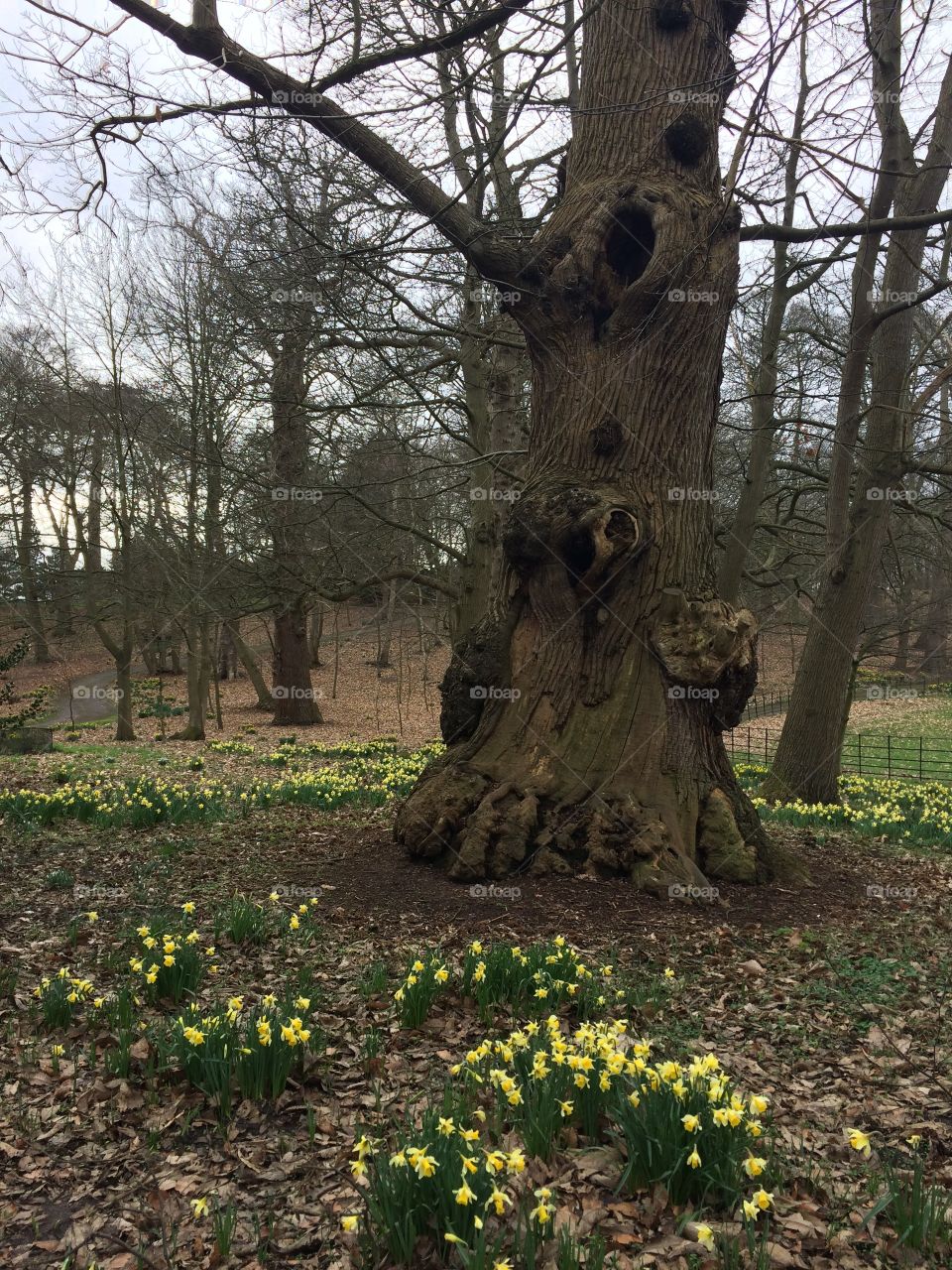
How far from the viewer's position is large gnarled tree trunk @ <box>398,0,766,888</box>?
521 cm

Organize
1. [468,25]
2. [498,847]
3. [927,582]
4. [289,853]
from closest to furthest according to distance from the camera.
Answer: [468,25] < [498,847] < [289,853] < [927,582]

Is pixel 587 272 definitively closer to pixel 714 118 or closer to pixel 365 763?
pixel 714 118

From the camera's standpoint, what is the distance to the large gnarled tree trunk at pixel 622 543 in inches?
205

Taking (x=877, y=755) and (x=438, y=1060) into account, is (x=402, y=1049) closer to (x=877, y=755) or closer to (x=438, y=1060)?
(x=438, y=1060)

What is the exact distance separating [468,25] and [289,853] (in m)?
5.41

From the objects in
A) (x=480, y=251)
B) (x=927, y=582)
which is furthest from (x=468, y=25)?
(x=927, y=582)

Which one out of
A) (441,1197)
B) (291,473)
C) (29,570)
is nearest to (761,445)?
(291,473)

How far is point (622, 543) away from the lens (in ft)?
16.9

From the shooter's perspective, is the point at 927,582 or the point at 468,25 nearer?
the point at 468,25

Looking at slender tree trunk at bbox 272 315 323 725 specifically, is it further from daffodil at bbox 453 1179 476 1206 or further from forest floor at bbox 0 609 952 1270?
daffodil at bbox 453 1179 476 1206

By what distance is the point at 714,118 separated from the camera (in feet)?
18.7

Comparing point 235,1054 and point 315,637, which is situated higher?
point 315,637

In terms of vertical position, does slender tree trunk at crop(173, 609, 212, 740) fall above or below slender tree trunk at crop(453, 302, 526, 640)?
below

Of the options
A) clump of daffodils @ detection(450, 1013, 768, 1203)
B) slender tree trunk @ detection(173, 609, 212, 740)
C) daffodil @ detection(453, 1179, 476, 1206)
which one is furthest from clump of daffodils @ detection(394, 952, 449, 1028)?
slender tree trunk @ detection(173, 609, 212, 740)
